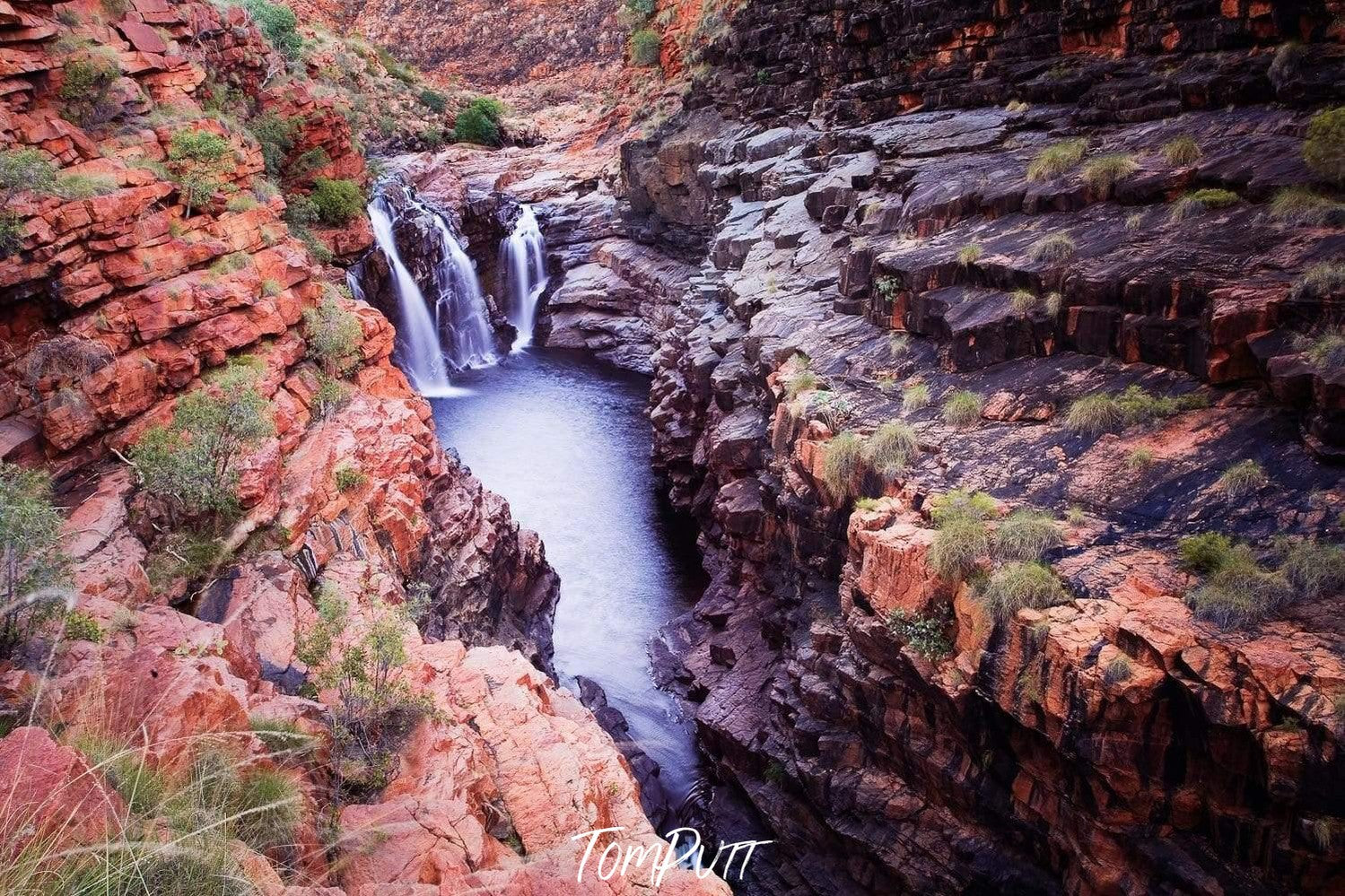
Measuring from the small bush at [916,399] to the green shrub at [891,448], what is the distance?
2.91 feet

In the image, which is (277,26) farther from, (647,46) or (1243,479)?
(1243,479)

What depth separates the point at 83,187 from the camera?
501 inches

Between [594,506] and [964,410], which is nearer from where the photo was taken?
[964,410]

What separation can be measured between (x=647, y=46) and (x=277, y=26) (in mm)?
19737

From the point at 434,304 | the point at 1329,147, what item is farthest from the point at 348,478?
the point at 434,304

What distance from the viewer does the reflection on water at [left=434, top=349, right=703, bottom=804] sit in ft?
58.5

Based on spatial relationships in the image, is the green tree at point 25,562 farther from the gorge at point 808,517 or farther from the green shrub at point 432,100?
the green shrub at point 432,100

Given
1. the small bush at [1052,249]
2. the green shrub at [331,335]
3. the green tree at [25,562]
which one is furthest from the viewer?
the green shrub at [331,335]

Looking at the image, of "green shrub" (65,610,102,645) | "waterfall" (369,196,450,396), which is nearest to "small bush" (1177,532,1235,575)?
"green shrub" (65,610,102,645)

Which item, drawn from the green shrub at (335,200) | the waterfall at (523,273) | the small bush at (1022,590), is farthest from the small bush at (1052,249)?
the waterfall at (523,273)

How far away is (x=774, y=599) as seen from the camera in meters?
16.1

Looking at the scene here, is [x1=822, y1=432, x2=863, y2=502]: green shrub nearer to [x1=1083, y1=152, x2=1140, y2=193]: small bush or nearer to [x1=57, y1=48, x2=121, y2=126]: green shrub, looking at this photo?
[x1=1083, y1=152, x2=1140, y2=193]: small bush

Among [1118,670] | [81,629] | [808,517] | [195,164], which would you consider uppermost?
[195,164]

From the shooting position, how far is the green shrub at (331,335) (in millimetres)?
16062
